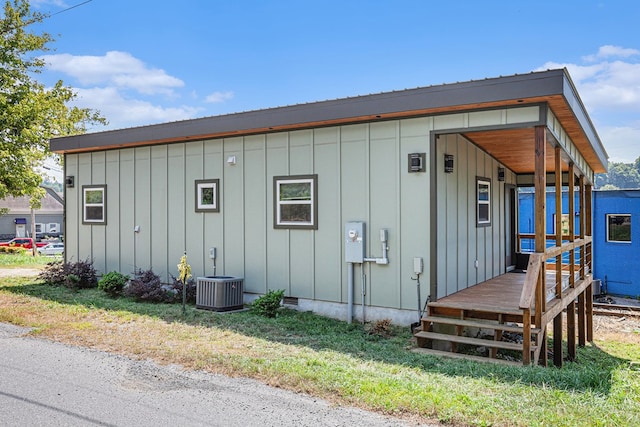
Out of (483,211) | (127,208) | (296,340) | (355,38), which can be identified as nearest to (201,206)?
(127,208)

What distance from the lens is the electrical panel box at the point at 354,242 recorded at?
8086 millimetres

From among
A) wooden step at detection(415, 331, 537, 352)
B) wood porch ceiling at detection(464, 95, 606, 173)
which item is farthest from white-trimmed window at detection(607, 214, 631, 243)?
wooden step at detection(415, 331, 537, 352)

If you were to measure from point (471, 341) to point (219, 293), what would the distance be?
4.27m

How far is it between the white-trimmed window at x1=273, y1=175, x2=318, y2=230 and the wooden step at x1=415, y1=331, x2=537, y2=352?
8.87 feet

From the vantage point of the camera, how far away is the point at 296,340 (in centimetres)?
695

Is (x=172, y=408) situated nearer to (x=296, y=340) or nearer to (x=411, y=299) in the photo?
(x=296, y=340)

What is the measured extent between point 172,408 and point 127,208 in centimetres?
792

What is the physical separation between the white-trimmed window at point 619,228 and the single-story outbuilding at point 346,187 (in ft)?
24.5

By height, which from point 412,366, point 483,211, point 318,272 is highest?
point 483,211

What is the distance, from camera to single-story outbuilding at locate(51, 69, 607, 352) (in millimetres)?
7391

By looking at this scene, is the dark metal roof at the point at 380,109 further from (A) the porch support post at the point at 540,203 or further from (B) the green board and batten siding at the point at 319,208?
(A) the porch support post at the point at 540,203

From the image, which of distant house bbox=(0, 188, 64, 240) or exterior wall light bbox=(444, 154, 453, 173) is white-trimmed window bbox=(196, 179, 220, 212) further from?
distant house bbox=(0, 188, 64, 240)

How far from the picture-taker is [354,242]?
814 centimetres

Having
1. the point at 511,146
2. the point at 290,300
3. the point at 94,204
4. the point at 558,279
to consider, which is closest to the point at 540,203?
the point at 558,279
